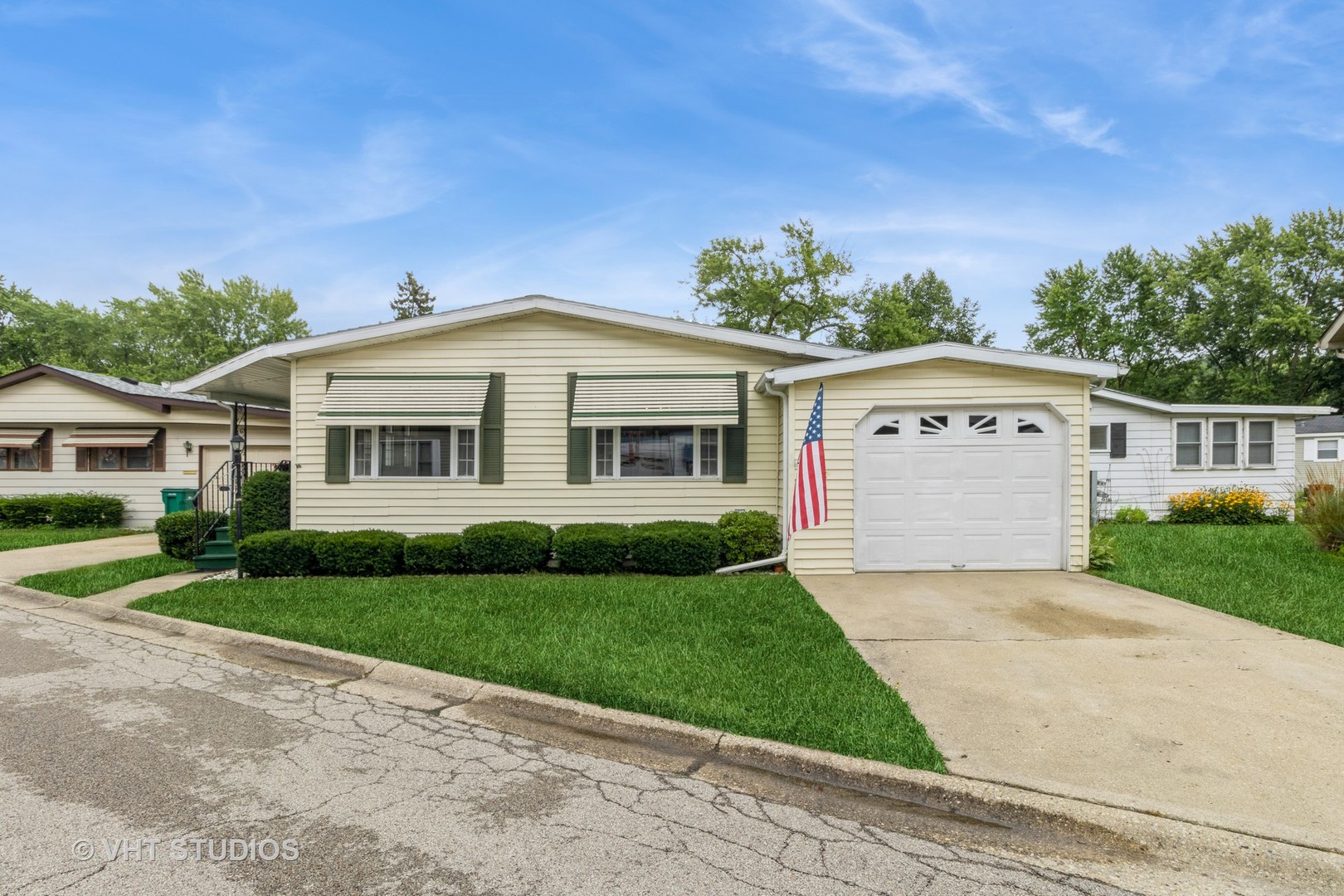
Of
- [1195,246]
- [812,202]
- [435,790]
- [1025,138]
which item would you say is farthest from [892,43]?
[1195,246]

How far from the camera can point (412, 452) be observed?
10.1 metres

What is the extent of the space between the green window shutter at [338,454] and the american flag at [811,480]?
21.4 ft

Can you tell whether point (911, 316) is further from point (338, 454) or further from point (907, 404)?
point (338, 454)

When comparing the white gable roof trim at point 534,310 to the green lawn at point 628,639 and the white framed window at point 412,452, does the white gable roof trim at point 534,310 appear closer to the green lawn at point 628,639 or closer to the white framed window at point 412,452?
the white framed window at point 412,452

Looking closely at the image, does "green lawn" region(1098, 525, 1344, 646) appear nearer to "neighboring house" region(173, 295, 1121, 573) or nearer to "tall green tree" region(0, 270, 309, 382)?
"neighboring house" region(173, 295, 1121, 573)

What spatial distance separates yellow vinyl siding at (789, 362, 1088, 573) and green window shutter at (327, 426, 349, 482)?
640cm

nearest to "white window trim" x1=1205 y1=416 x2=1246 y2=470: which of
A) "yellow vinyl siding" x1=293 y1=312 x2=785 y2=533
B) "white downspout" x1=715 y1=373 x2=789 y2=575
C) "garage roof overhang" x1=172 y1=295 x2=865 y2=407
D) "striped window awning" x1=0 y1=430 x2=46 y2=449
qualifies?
"garage roof overhang" x1=172 y1=295 x2=865 y2=407

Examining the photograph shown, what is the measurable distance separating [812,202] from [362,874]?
3287cm

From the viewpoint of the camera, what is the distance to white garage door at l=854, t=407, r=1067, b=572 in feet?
28.2

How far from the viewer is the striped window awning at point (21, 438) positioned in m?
16.1

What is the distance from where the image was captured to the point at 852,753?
3.43 metres

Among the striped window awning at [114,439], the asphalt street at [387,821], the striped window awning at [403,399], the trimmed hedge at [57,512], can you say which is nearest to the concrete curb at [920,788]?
the asphalt street at [387,821]

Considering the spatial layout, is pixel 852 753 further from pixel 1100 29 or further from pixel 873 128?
pixel 873 128

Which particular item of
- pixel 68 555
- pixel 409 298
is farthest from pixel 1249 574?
pixel 409 298
